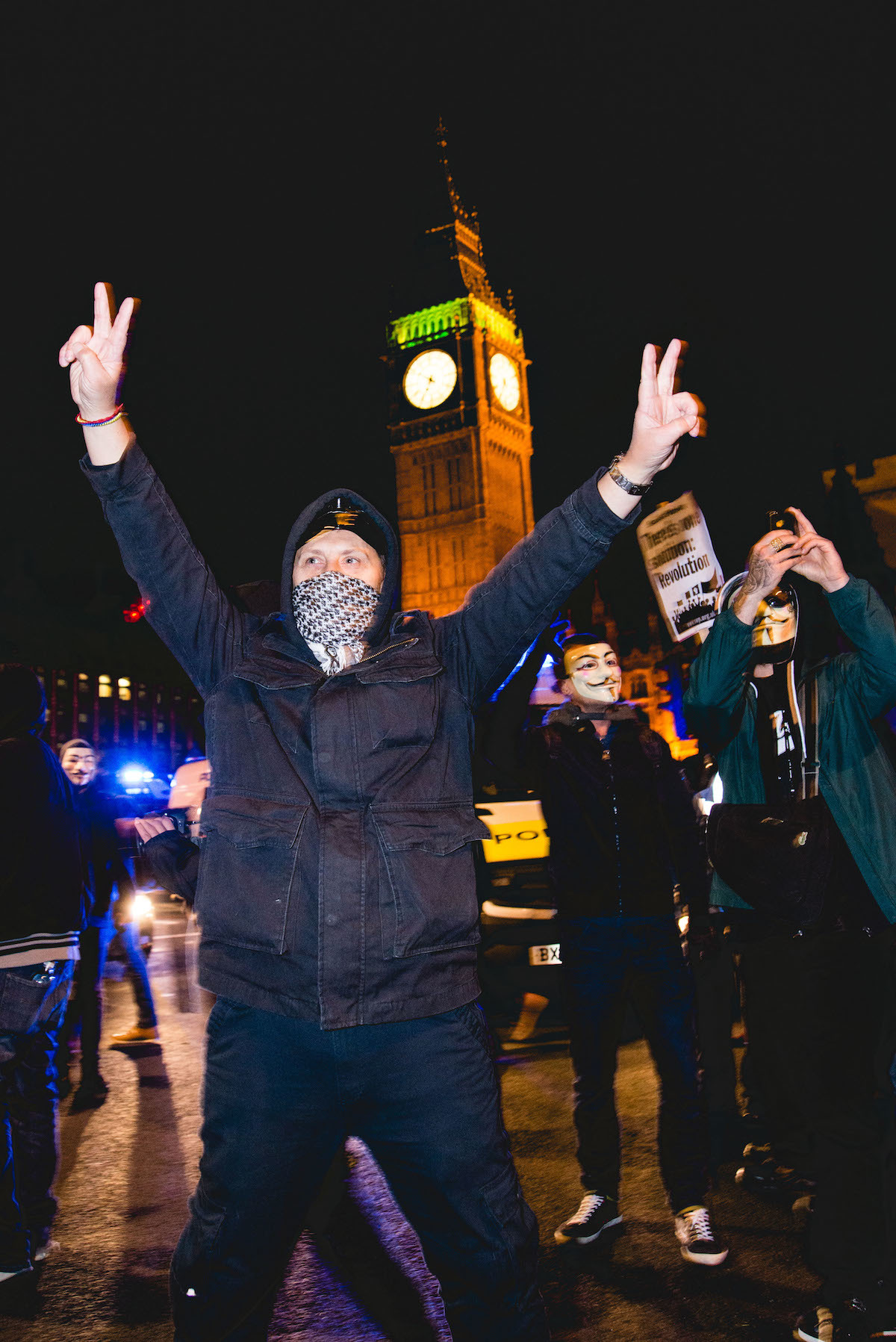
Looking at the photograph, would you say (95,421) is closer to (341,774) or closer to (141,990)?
(341,774)

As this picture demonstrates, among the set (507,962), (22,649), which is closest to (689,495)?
(507,962)

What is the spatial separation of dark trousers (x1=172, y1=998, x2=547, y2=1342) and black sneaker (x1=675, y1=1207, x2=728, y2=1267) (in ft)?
5.53

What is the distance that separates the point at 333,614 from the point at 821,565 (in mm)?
1737

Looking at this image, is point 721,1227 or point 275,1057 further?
point 721,1227

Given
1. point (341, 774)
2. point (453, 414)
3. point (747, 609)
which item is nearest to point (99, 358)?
point (341, 774)

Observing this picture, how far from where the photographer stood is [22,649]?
152ft

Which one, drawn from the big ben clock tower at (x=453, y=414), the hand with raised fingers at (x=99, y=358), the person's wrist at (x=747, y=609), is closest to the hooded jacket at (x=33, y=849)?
the hand with raised fingers at (x=99, y=358)

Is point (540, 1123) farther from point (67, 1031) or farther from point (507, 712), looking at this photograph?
point (67, 1031)

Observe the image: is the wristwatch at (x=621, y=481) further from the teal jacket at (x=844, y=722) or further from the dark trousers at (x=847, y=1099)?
the dark trousers at (x=847, y=1099)

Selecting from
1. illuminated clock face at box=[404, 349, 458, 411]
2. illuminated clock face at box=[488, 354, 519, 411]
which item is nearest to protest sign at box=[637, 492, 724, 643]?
illuminated clock face at box=[404, 349, 458, 411]

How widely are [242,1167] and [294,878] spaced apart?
544mm

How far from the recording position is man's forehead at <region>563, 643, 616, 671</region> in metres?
4.19

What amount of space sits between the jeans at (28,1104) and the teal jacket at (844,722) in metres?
2.42

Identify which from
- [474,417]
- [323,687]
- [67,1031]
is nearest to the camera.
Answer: [323,687]
